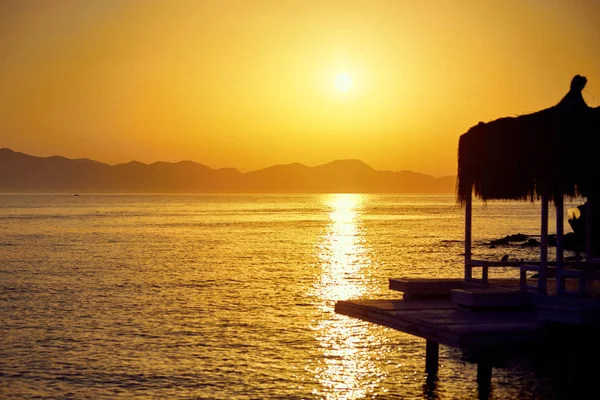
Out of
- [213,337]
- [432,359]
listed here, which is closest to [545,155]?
[432,359]

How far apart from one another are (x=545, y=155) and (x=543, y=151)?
4.5 inches

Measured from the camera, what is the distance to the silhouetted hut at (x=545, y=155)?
15.6 m

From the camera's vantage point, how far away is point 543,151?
51.8ft

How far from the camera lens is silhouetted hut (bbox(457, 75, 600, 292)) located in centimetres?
1560

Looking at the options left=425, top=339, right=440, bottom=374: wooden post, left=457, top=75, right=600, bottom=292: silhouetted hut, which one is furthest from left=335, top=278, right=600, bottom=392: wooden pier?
left=457, top=75, right=600, bottom=292: silhouetted hut

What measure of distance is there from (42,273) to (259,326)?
76.0 ft

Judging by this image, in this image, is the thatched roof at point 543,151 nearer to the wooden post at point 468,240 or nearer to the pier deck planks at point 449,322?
the wooden post at point 468,240

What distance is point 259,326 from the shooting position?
81.9ft

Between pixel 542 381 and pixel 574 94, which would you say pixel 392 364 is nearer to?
pixel 542 381

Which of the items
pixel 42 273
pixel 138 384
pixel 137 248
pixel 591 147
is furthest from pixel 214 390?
pixel 137 248

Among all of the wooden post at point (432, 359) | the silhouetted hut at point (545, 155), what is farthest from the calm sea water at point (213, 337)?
the silhouetted hut at point (545, 155)

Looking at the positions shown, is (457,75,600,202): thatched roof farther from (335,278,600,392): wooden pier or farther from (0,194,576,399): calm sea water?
(0,194,576,399): calm sea water

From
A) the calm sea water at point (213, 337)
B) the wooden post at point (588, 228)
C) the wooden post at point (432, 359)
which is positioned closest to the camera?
the calm sea water at point (213, 337)

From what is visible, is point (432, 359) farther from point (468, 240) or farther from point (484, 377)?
point (468, 240)
